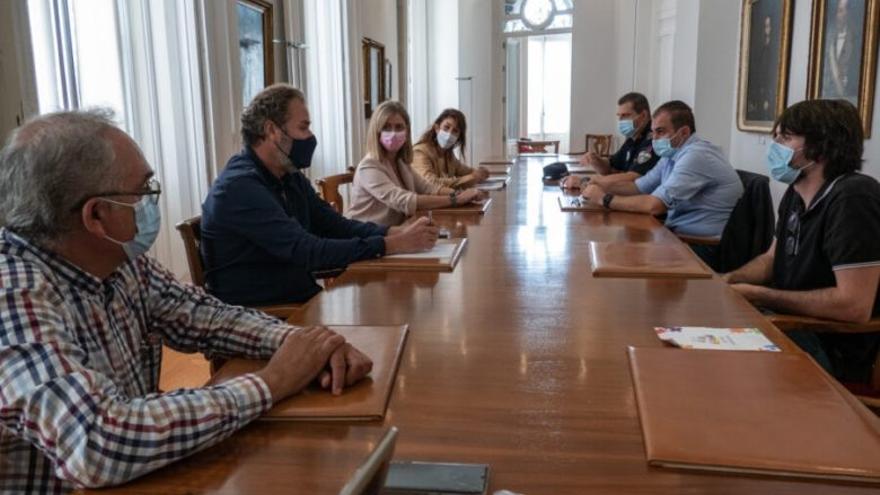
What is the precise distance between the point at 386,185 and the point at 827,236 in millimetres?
1845

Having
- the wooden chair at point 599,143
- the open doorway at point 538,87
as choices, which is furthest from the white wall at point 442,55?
the wooden chair at point 599,143

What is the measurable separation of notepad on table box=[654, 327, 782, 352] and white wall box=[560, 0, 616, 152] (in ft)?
27.8

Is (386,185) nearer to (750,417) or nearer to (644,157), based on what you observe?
(644,157)

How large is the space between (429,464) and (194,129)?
136 inches

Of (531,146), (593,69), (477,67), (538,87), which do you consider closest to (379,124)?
(477,67)

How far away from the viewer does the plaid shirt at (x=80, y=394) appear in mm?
806

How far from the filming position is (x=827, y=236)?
1927mm

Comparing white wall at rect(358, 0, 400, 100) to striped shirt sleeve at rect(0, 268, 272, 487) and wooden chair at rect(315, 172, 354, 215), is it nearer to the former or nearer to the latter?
wooden chair at rect(315, 172, 354, 215)

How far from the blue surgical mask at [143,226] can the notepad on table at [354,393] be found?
247mm

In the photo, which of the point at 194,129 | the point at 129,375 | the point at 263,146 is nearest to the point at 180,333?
the point at 129,375

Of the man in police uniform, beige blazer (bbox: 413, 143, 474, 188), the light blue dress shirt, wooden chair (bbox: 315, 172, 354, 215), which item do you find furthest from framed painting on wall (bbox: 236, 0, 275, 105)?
the light blue dress shirt

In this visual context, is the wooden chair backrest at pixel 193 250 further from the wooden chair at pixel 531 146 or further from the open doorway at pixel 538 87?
the open doorway at pixel 538 87

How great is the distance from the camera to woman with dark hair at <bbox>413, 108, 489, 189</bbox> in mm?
4383

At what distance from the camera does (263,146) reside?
221 cm
